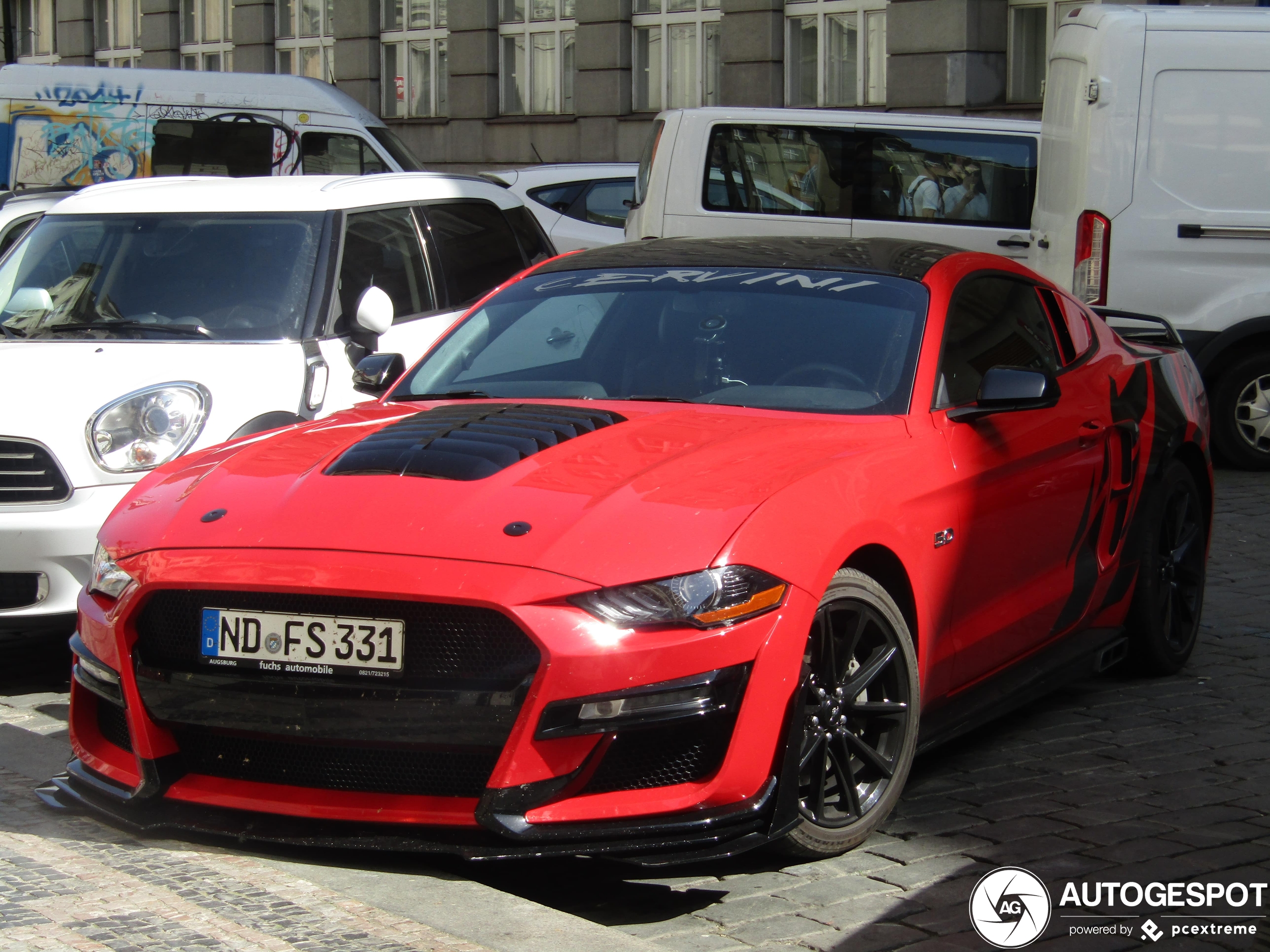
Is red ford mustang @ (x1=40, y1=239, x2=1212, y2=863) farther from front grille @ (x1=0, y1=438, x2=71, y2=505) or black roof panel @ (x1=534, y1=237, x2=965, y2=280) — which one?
front grille @ (x1=0, y1=438, x2=71, y2=505)

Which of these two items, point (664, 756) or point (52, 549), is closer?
point (664, 756)

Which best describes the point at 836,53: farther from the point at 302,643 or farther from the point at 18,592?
the point at 302,643

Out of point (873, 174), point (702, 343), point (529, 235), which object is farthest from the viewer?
point (873, 174)

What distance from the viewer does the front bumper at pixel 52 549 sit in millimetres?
5367

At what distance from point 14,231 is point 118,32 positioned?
26.0m

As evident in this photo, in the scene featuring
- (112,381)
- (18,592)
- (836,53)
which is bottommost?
(18,592)

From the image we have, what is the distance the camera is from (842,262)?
16.6 feet

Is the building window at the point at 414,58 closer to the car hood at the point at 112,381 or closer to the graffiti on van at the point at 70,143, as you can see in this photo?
the graffiti on van at the point at 70,143

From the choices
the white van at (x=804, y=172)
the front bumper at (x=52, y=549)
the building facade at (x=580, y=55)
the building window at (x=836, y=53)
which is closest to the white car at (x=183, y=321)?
the front bumper at (x=52, y=549)

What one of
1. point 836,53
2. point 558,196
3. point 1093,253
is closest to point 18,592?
point 1093,253

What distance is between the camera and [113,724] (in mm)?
4004

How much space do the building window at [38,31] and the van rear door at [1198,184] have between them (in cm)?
2943

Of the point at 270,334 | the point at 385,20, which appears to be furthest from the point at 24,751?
the point at 385,20

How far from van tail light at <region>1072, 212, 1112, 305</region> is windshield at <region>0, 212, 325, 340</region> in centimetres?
530
